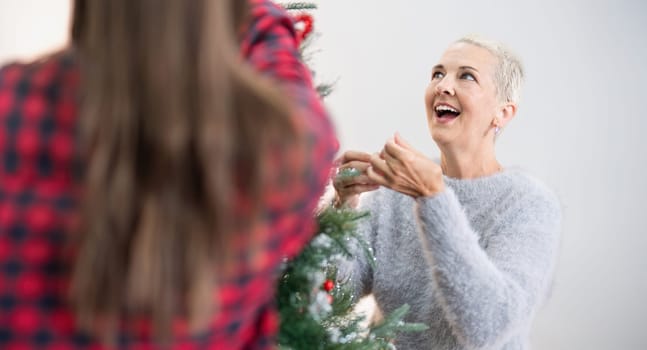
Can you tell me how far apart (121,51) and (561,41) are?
231cm

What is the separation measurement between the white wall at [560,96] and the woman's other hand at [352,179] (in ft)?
4.47

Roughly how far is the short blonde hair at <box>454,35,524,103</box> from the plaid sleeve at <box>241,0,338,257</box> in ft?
2.91

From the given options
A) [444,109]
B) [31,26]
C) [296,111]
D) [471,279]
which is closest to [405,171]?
[471,279]

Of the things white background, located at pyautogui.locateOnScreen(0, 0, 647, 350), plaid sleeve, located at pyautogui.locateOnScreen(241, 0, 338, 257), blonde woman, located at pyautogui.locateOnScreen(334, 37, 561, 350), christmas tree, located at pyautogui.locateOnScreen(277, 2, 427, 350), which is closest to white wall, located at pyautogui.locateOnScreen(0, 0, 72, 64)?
white background, located at pyautogui.locateOnScreen(0, 0, 647, 350)

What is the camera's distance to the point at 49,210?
1.56 ft

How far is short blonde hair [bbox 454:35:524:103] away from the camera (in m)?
1.41

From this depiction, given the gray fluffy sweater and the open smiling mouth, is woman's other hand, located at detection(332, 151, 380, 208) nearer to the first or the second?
the gray fluffy sweater

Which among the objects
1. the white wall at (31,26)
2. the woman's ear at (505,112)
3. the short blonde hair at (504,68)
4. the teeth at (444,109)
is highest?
the white wall at (31,26)

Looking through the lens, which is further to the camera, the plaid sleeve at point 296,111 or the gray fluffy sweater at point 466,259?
the gray fluffy sweater at point 466,259

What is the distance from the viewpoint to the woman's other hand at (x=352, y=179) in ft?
3.56

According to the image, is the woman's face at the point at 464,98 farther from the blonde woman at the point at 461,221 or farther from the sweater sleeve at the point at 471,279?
the sweater sleeve at the point at 471,279

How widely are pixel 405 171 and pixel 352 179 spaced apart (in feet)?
0.29

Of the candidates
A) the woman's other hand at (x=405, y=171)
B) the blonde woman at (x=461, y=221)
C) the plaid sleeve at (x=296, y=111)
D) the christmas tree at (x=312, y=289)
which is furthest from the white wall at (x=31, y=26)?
the plaid sleeve at (x=296, y=111)

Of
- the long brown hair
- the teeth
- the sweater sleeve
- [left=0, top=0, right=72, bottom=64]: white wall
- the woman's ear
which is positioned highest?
[left=0, top=0, right=72, bottom=64]: white wall
